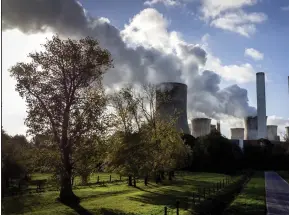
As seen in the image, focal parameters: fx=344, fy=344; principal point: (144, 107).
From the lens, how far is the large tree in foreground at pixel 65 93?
1844 cm

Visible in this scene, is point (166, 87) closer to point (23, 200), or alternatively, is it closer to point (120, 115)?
point (120, 115)

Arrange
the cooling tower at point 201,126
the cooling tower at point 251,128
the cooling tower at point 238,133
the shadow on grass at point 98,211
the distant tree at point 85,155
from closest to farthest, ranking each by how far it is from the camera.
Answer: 1. the shadow on grass at point 98,211
2. the distant tree at point 85,155
3. the cooling tower at point 201,126
4. the cooling tower at point 251,128
5. the cooling tower at point 238,133

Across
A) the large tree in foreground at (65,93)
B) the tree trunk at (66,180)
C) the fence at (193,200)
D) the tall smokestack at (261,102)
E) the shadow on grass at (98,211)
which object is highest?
the tall smokestack at (261,102)

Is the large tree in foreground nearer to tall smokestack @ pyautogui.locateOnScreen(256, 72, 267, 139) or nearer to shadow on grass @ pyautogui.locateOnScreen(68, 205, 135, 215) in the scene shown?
shadow on grass @ pyautogui.locateOnScreen(68, 205, 135, 215)

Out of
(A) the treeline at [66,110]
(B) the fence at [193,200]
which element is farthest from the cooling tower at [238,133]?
(A) the treeline at [66,110]

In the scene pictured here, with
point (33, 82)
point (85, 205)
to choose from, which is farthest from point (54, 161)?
point (33, 82)

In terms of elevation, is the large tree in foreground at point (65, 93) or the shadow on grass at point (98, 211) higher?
the large tree in foreground at point (65, 93)

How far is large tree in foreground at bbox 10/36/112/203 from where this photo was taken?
726 inches

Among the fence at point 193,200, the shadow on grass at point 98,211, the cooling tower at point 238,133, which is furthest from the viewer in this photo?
the cooling tower at point 238,133

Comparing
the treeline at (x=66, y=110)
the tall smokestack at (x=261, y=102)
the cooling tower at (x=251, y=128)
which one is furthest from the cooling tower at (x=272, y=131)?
the treeline at (x=66, y=110)

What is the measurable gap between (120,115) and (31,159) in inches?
511

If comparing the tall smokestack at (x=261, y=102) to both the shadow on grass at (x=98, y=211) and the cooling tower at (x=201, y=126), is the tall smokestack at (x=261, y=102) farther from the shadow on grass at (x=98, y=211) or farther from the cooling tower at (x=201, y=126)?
the shadow on grass at (x=98, y=211)

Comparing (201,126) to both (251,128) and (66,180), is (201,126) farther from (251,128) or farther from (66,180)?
(66,180)

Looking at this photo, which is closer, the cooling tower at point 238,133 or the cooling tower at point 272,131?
the cooling tower at point 272,131
